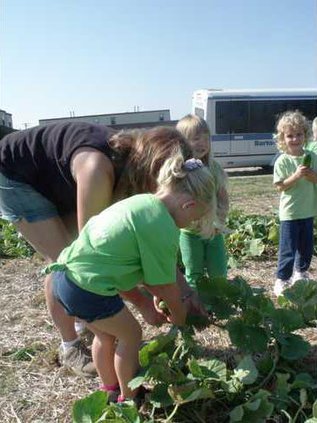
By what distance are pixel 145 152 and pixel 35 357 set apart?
4.54 ft

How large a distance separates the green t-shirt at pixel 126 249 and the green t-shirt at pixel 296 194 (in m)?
1.91

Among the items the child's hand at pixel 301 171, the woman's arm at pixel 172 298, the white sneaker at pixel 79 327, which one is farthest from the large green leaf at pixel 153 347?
the child's hand at pixel 301 171

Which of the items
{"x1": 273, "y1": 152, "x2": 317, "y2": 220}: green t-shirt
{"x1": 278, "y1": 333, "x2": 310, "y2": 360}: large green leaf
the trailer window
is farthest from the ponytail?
the trailer window

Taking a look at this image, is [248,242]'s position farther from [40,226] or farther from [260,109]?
[260,109]

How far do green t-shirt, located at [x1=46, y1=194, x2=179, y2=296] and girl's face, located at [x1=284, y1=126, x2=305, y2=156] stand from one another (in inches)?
76.6

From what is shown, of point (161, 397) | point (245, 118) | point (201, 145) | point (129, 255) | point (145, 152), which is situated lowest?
point (245, 118)

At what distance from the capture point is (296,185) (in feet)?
12.2

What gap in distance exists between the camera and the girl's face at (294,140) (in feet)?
11.9

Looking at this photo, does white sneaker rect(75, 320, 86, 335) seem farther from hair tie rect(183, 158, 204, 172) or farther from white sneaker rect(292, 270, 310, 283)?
white sneaker rect(292, 270, 310, 283)

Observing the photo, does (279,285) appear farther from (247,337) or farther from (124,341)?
(124,341)

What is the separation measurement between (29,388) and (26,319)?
3.17 feet

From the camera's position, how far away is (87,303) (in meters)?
2.02

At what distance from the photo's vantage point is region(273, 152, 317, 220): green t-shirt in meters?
3.67

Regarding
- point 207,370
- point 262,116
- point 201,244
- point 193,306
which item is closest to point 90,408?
point 207,370
